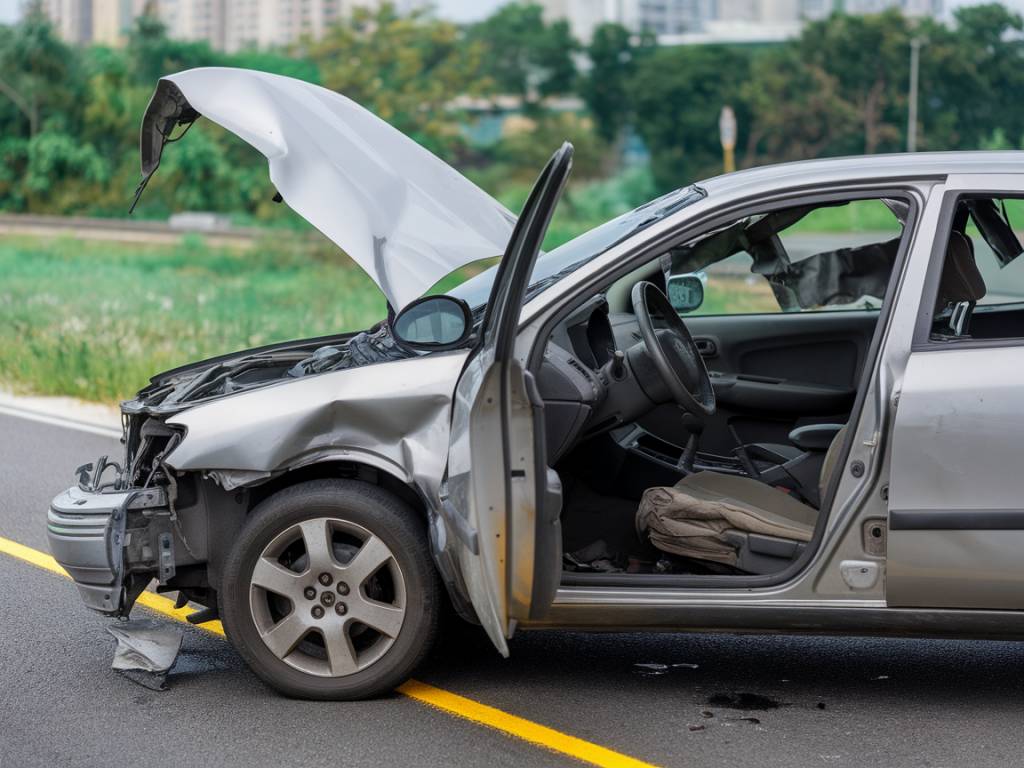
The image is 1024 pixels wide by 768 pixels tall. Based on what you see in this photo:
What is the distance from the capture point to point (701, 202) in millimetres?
4414

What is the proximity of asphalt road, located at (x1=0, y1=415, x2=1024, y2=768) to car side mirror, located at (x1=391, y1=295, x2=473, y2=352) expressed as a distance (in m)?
1.12

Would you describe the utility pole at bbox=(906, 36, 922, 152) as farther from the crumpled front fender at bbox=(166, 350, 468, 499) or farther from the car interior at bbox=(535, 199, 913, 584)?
the crumpled front fender at bbox=(166, 350, 468, 499)

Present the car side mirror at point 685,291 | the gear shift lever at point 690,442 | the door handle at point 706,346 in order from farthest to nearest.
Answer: the door handle at point 706,346
the car side mirror at point 685,291
the gear shift lever at point 690,442

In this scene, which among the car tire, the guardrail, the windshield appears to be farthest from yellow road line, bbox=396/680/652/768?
the guardrail

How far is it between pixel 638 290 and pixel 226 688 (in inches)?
73.8

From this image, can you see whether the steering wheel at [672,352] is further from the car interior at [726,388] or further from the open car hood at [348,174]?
the open car hood at [348,174]

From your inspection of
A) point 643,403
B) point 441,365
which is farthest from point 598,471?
point 441,365

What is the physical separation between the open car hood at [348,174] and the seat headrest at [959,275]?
141cm

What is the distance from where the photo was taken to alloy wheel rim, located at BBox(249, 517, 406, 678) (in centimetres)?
438

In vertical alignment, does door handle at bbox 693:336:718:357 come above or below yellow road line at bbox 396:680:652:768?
above

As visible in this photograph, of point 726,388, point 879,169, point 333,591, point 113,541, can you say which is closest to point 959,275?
A: point 879,169

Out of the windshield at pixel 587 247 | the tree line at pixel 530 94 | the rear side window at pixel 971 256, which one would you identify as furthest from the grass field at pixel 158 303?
the tree line at pixel 530 94

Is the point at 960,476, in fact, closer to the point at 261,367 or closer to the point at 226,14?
the point at 261,367

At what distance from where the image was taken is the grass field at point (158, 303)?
11820 millimetres
